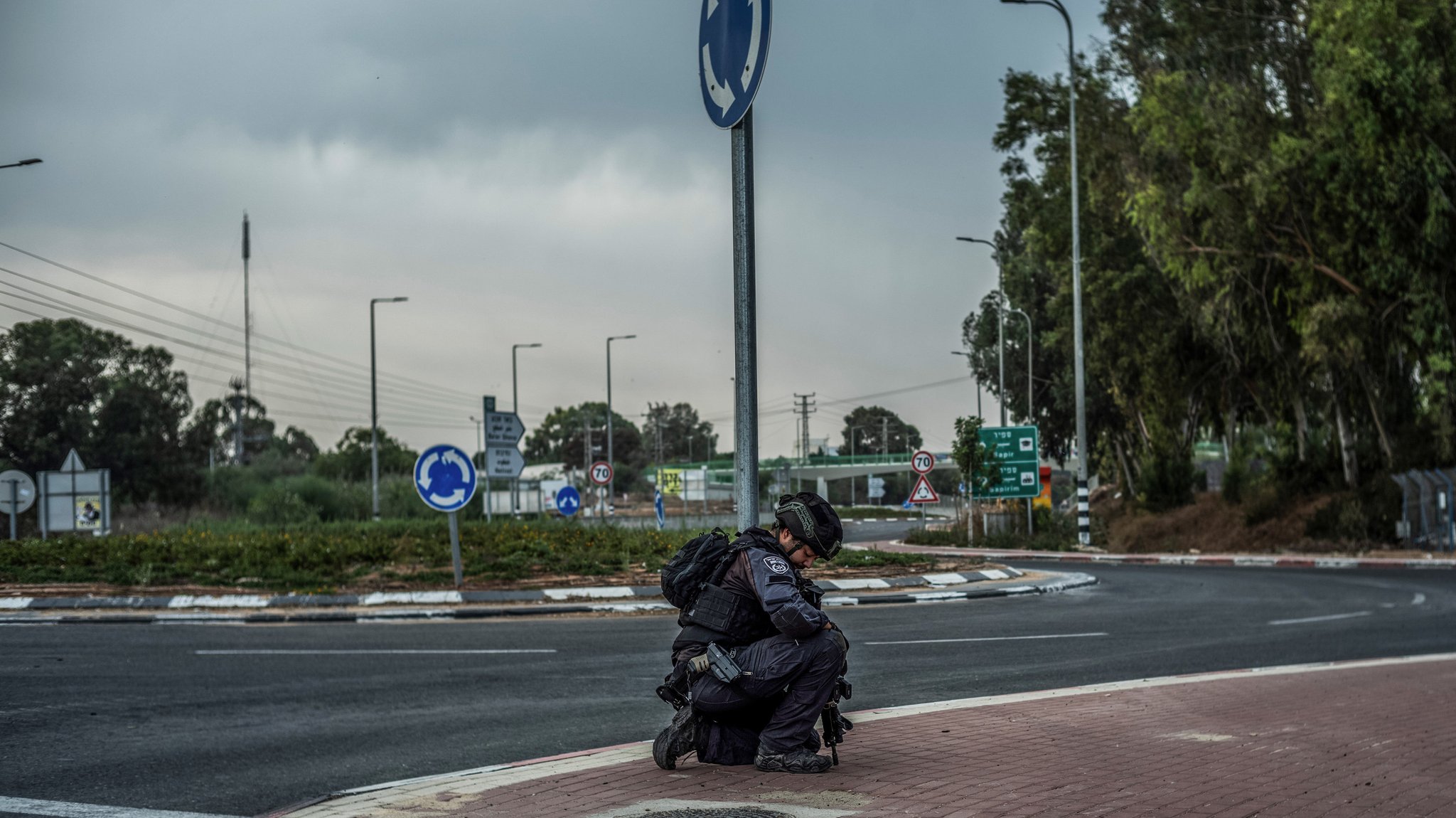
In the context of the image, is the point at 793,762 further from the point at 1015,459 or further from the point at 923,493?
the point at 1015,459

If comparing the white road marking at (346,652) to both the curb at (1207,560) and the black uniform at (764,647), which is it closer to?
the black uniform at (764,647)

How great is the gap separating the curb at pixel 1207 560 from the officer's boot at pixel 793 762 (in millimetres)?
23021

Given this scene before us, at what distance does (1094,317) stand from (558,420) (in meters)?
123

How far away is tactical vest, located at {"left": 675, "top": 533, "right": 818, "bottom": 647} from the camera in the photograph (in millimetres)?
5473

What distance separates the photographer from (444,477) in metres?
17.2

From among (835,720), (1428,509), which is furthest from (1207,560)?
(835,720)

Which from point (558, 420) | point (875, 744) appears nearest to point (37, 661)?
point (875, 744)

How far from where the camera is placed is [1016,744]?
6406 mm

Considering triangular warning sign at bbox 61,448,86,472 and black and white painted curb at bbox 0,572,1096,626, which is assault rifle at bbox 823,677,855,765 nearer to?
black and white painted curb at bbox 0,572,1096,626

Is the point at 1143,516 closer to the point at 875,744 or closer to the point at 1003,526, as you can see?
the point at 1003,526

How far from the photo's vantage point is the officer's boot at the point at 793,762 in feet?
17.7

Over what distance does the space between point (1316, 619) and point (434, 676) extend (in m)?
11.0

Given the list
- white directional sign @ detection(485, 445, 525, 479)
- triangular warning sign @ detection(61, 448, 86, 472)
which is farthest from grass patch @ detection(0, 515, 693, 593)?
triangular warning sign @ detection(61, 448, 86, 472)

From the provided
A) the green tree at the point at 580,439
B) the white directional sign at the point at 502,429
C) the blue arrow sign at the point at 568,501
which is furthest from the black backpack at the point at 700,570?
the green tree at the point at 580,439
